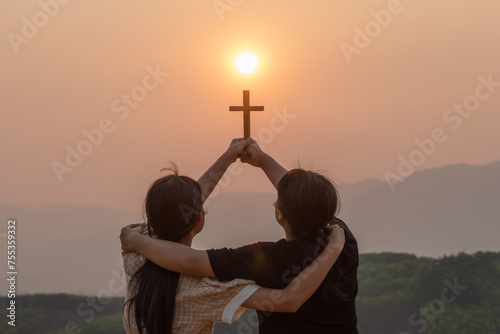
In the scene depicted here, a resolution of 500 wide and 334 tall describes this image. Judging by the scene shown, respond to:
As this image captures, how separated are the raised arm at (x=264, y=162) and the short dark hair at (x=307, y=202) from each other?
0.97 meters

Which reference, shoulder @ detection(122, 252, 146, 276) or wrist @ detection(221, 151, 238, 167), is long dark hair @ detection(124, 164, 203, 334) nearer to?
shoulder @ detection(122, 252, 146, 276)

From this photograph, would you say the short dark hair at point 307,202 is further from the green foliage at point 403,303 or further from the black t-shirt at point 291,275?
the green foliage at point 403,303

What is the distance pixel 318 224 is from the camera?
3436 millimetres

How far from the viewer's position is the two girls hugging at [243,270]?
11.0 feet

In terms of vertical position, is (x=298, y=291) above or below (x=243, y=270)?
below

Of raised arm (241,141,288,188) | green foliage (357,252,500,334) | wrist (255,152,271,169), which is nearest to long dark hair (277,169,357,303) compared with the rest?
raised arm (241,141,288,188)

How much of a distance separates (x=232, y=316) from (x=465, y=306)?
735 inches

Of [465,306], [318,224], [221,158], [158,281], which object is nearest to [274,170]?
[221,158]

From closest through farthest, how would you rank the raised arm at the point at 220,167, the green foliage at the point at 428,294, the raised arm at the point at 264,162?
1. the raised arm at the point at 220,167
2. the raised arm at the point at 264,162
3. the green foliage at the point at 428,294

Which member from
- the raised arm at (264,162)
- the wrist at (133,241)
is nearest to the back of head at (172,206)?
the wrist at (133,241)

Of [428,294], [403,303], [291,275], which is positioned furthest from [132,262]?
[428,294]

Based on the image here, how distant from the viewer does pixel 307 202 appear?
3.38 metres

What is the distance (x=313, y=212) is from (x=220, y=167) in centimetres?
127

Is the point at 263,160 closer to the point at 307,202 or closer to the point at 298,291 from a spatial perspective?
the point at 307,202
